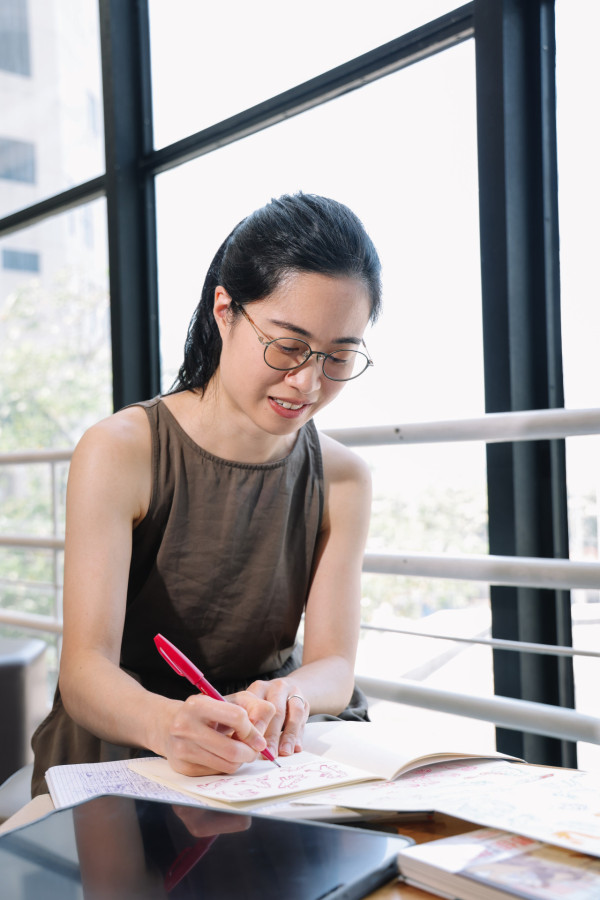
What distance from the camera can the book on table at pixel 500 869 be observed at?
18.6 inches

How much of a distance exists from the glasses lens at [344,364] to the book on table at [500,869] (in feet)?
2.19

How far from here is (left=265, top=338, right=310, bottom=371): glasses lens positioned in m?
1.07

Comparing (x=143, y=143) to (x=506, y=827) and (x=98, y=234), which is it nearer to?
(x=98, y=234)


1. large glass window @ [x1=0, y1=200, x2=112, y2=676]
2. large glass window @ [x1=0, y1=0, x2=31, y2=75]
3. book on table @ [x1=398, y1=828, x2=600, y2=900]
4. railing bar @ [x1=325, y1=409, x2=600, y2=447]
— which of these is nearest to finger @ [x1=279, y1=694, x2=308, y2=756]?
book on table @ [x1=398, y1=828, x2=600, y2=900]

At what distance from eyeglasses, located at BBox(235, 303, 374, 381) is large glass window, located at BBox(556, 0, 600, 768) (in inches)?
23.5

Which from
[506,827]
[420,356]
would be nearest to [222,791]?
[506,827]

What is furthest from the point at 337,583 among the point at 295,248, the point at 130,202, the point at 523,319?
the point at 130,202

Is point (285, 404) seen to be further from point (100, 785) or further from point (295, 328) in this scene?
point (100, 785)

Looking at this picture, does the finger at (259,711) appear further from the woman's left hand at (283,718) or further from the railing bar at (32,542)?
the railing bar at (32,542)

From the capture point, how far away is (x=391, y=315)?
1830 millimetres

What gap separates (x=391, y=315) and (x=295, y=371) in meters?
0.80

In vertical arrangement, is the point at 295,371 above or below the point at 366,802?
above

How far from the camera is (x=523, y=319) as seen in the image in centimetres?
154

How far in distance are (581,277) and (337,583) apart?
0.76 metres
